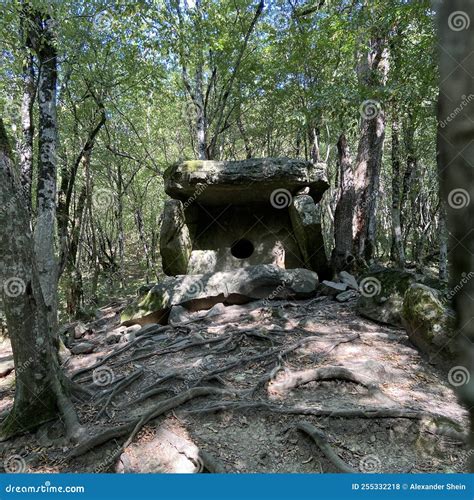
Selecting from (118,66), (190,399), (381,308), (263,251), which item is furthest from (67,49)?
(381,308)

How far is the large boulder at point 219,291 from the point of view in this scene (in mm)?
7383

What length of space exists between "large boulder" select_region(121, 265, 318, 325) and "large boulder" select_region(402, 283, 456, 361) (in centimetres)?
290

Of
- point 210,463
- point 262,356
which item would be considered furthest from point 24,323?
point 262,356

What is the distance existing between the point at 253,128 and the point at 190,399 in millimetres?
14096

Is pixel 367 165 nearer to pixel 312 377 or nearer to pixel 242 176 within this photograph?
pixel 242 176

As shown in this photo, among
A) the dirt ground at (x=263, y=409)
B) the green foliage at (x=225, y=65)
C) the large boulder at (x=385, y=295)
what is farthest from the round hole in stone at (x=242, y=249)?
the dirt ground at (x=263, y=409)

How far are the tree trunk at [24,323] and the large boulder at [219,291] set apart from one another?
12.1 feet

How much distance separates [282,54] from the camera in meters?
10.1

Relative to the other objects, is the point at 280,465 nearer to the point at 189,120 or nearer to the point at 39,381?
the point at 39,381

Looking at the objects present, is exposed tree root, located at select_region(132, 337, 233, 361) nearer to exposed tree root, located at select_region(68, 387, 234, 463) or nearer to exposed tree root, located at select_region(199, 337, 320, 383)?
exposed tree root, located at select_region(199, 337, 320, 383)

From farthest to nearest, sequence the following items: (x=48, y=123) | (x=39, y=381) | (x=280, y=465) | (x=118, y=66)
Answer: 1. (x=118, y=66)
2. (x=48, y=123)
3. (x=39, y=381)
4. (x=280, y=465)

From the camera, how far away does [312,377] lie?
4.03m

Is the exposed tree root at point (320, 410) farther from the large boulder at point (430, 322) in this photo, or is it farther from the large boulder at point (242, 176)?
the large boulder at point (242, 176)

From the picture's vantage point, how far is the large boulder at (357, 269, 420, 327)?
556 cm
